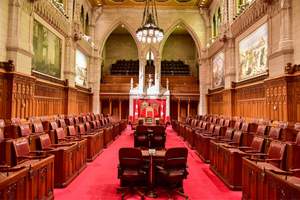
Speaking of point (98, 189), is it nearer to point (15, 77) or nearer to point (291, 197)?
point (291, 197)

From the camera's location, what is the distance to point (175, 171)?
15.8 feet

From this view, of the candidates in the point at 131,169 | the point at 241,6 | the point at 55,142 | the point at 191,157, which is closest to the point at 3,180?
the point at 131,169

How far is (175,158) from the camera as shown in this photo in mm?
4742

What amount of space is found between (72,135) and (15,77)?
11.3 feet

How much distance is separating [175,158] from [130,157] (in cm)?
83

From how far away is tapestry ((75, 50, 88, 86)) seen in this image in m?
18.2

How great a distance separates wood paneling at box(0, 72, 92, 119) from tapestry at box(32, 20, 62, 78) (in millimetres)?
709

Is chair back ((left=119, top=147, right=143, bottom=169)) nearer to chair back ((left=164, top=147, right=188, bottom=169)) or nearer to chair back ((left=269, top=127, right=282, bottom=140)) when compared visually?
chair back ((left=164, top=147, right=188, bottom=169))

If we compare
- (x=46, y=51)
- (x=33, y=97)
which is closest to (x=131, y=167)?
(x=33, y=97)

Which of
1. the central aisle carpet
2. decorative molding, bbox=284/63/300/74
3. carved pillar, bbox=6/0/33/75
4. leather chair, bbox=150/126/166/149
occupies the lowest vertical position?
the central aisle carpet

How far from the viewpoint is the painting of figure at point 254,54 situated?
11291 millimetres

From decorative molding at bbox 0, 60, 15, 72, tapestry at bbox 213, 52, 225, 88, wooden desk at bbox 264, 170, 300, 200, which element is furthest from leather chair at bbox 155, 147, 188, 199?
tapestry at bbox 213, 52, 225, 88

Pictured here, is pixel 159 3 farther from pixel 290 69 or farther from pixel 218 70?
pixel 290 69

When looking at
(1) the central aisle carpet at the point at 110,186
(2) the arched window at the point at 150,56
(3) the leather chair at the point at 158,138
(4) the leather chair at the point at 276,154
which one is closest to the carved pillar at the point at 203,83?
(2) the arched window at the point at 150,56
